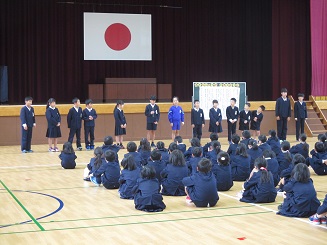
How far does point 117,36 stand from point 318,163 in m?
14.3

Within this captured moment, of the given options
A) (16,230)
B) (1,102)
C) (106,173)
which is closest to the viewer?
(16,230)

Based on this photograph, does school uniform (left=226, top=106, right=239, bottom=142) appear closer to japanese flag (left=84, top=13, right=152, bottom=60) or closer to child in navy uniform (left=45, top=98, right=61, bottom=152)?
child in navy uniform (left=45, top=98, right=61, bottom=152)

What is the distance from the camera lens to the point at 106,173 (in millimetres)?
12461

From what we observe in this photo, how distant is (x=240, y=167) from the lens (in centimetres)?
1346

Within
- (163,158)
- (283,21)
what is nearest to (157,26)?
(283,21)

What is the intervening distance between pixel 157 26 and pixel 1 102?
322 inches

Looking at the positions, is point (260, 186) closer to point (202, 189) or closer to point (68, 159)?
point (202, 189)

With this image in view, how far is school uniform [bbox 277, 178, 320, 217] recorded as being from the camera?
9.45 meters

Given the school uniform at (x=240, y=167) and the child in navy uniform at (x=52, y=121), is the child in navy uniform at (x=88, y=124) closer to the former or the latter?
the child in navy uniform at (x=52, y=121)

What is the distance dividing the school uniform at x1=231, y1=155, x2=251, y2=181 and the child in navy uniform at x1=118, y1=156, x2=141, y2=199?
9.38ft

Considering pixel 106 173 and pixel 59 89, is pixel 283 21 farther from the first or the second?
pixel 106 173

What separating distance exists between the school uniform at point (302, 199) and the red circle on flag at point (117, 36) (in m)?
17.9

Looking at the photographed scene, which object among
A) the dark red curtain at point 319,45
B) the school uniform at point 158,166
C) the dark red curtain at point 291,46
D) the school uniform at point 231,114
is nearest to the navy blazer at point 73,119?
the school uniform at point 231,114

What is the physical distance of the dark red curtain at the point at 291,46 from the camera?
1094 inches
